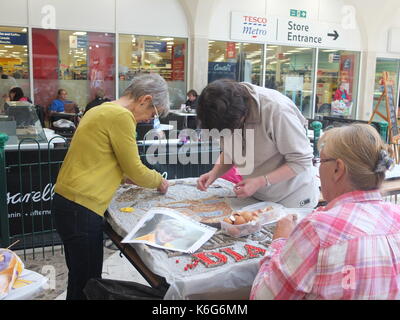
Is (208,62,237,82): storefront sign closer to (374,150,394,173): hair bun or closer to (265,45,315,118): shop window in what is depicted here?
Result: (265,45,315,118): shop window

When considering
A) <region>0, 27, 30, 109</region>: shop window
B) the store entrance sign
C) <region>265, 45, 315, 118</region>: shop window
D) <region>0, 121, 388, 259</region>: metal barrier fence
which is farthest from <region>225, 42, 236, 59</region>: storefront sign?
<region>0, 121, 388, 259</region>: metal barrier fence

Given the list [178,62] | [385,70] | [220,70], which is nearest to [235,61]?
[220,70]

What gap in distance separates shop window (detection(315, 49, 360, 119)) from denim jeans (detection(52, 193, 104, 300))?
12919mm

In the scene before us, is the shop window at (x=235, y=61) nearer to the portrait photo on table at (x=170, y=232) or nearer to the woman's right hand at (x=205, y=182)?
the woman's right hand at (x=205, y=182)

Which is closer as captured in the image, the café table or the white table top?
the café table

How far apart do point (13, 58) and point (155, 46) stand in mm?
3619

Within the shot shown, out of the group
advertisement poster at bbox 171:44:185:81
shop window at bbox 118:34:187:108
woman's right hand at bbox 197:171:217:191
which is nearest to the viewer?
woman's right hand at bbox 197:171:217:191

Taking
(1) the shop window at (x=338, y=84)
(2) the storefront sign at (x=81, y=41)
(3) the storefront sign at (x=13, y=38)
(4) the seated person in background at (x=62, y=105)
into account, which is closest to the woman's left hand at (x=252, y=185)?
(4) the seated person in background at (x=62, y=105)

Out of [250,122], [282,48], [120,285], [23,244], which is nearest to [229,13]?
[282,48]

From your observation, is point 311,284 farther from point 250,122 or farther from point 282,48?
point 282,48

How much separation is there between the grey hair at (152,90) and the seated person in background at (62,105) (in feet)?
25.4

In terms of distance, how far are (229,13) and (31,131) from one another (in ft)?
26.2

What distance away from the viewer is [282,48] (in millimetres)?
12961

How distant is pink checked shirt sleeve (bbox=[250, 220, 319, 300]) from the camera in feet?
4.10
